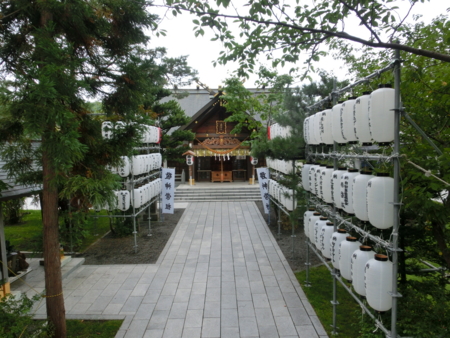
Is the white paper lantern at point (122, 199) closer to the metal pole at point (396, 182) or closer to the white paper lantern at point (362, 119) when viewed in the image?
the white paper lantern at point (362, 119)

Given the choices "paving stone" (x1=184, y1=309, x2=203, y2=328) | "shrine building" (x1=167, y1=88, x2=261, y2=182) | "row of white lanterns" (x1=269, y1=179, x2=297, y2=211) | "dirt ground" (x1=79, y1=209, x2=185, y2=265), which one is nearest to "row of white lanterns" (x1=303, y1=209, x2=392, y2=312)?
"paving stone" (x1=184, y1=309, x2=203, y2=328)

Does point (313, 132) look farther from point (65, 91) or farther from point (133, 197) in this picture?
point (133, 197)

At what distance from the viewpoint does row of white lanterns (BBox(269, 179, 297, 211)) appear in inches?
397

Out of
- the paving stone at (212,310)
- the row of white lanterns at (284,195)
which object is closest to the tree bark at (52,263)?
the paving stone at (212,310)

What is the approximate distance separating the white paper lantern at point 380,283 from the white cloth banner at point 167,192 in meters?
10.8

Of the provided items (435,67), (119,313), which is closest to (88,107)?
(119,313)

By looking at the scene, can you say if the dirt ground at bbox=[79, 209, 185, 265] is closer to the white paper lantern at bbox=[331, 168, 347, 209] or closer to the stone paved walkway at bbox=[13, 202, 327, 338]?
the stone paved walkway at bbox=[13, 202, 327, 338]

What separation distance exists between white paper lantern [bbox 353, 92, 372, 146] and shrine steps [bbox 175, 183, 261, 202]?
53.3 feet

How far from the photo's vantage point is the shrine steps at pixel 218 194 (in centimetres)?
2066

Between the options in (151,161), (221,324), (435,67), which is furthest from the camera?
(151,161)

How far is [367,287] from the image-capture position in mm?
4211

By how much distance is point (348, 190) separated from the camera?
4805mm

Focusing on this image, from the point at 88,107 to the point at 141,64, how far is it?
1.26m

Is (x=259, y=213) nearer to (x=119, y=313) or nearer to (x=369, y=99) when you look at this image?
(x=119, y=313)
